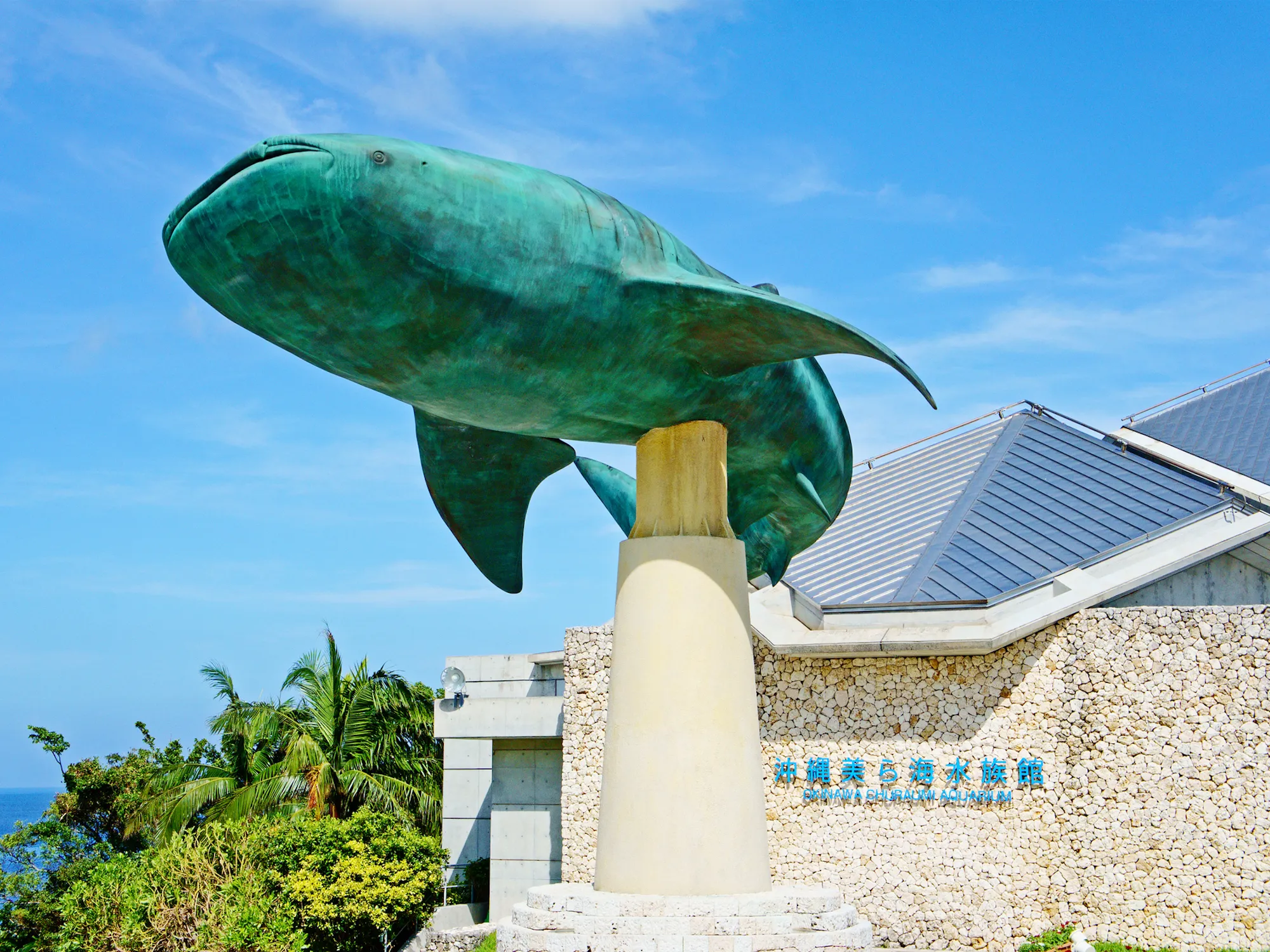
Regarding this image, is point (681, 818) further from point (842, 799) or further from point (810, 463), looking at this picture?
point (842, 799)

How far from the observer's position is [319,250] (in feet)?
19.9

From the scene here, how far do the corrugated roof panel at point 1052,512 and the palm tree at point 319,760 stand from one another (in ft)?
36.7

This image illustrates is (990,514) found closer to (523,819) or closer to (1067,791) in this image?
(1067,791)

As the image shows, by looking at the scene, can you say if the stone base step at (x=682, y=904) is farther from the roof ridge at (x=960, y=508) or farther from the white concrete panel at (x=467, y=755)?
the white concrete panel at (x=467, y=755)

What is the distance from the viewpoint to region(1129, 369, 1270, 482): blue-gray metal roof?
71.9 ft

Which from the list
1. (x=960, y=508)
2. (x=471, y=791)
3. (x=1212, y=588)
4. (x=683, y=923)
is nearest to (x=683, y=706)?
(x=683, y=923)

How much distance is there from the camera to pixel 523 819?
21.4 m

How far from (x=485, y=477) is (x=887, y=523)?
46.8 ft

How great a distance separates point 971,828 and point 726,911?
37.1 ft

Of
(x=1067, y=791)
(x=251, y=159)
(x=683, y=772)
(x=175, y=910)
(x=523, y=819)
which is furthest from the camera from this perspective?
(x=523, y=819)

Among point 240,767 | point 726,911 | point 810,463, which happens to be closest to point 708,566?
point 810,463

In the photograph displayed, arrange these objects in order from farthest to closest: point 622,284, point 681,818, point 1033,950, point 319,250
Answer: point 1033,950 → point 681,818 → point 622,284 → point 319,250

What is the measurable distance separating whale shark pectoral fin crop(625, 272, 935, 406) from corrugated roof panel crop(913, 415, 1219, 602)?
11.5 m

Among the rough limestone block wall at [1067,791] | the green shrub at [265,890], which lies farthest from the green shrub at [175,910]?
the rough limestone block wall at [1067,791]
